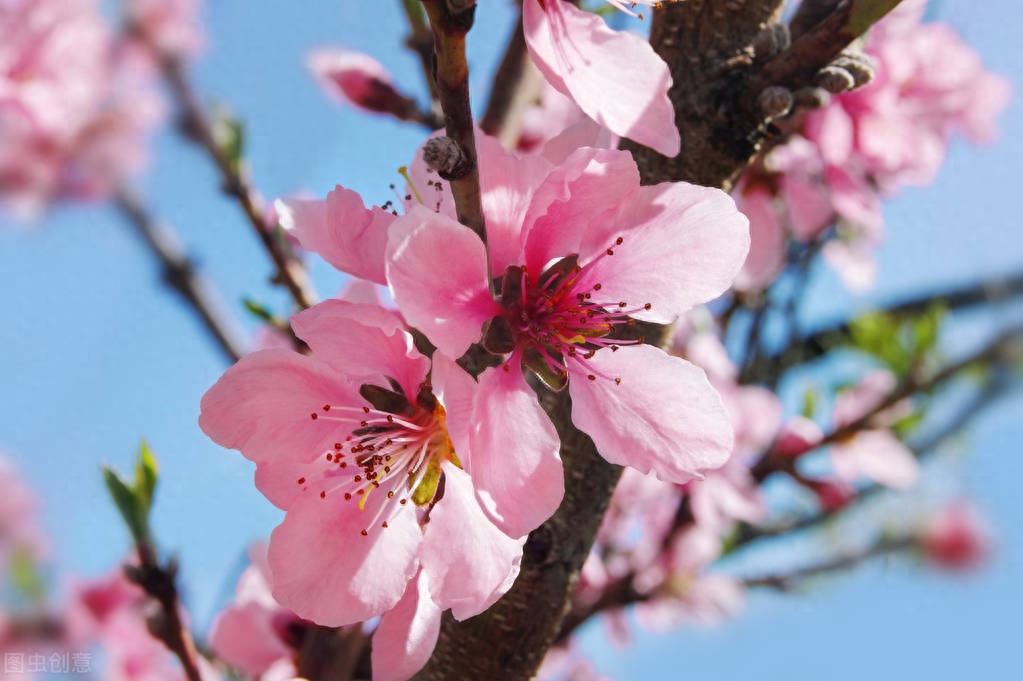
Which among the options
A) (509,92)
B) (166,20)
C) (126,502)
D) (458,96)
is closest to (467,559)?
(458,96)

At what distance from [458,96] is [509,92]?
22.1 inches

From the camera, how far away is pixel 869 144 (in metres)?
1.16

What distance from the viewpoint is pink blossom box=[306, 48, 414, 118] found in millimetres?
1133

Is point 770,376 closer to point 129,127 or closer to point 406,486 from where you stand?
point 406,486

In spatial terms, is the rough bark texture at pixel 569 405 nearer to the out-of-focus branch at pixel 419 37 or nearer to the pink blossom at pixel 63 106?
the out-of-focus branch at pixel 419 37

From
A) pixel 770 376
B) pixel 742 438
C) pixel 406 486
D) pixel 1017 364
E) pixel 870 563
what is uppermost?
pixel 406 486

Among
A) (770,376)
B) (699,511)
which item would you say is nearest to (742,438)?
(699,511)

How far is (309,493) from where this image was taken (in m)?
0.63

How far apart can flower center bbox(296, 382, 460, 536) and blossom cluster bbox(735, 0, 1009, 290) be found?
58cm

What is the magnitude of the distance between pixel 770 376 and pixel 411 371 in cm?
137

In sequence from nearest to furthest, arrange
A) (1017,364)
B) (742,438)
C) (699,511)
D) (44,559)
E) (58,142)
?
(699,511) < (742,438) < (44,559) < (1017,364) < (58,142)

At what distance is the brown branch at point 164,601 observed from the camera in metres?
0.84

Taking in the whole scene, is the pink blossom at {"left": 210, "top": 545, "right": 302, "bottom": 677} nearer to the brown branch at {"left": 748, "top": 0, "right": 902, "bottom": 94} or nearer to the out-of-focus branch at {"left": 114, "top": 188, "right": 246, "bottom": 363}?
the out-of-focus branch at {"left": 114, "top": 188, "right": 246, "bottom": 363}

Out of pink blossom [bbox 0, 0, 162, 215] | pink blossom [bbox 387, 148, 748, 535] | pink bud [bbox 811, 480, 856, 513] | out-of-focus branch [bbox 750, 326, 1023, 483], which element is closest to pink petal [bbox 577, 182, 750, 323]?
pink blossom [bbox 387, 148, 748, 535]
